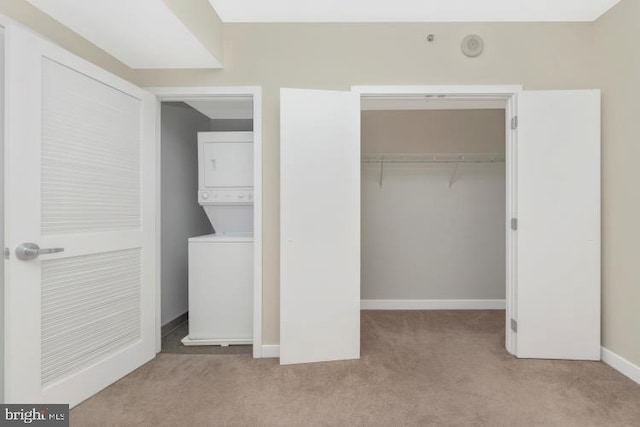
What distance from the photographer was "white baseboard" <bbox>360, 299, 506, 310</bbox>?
Answer: 3.88 m

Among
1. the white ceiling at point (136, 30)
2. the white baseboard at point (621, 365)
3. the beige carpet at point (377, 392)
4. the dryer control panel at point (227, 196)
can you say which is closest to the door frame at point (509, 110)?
the beige carpet at point (377, 392)

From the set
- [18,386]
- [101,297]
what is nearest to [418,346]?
[101,297]

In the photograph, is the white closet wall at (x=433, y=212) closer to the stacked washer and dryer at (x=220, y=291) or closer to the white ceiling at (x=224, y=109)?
the white ceiling at (x=224, y=109)

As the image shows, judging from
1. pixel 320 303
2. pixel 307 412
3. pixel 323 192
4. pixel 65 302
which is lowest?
pixel 307 412

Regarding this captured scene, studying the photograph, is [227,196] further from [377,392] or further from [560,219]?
[560,219]

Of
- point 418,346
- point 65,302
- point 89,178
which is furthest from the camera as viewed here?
point 418,346

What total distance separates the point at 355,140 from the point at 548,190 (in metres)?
1.44

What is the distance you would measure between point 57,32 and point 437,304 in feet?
13.4

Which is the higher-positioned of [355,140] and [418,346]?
[355,140]

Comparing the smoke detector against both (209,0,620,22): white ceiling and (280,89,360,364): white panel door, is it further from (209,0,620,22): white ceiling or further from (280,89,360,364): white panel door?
(280,89,360,364): white panel door

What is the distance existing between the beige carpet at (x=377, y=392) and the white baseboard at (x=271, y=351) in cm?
6

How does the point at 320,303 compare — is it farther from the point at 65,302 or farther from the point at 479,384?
the point at 65,302

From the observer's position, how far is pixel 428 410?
1877 mm

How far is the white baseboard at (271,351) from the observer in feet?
Result: 8.46
